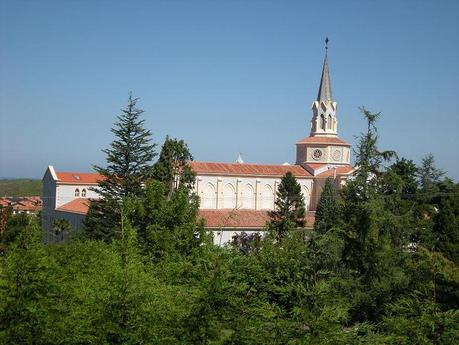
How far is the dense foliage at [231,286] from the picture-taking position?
9312 millimetres

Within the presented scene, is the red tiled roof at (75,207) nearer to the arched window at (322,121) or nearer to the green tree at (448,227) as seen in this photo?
the arched window at (322,121)

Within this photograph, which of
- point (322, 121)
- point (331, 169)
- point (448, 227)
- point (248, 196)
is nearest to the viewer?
point (448, 227)

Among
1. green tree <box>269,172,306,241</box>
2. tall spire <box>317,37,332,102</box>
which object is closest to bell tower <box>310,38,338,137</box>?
tall spire <box>317,37,332,102</box>

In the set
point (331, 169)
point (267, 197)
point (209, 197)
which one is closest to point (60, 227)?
point (209, 197)

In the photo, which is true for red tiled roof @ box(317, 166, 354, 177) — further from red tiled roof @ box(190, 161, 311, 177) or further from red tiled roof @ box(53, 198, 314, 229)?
red tiled roof @ box(53, 198, 314, 229)

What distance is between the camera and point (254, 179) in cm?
7112

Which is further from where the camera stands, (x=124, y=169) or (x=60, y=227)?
(x=60, y=227)

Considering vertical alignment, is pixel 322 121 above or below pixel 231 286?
above

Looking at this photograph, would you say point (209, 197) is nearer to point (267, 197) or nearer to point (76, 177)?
point (267, 197)

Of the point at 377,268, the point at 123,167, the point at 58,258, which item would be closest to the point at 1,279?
the point at 58,258

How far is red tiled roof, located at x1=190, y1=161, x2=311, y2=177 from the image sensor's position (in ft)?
224

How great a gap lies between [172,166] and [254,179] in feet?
102

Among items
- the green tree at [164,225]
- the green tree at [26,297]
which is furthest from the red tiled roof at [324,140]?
the green tree at [26,297]

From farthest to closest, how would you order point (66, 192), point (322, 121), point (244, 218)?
point (322, 121), point (66, 192), point (244, 218)
